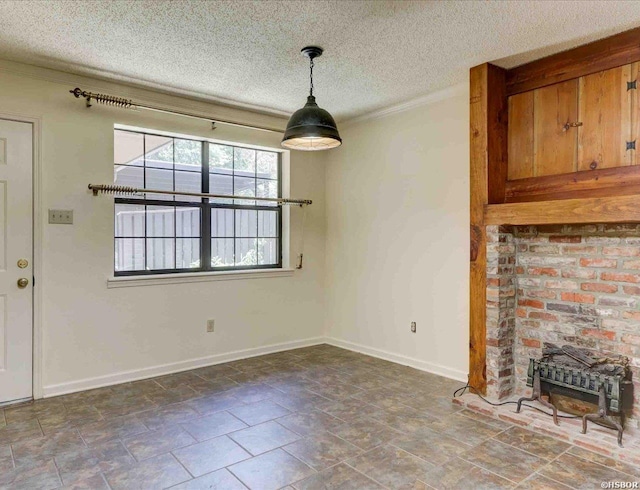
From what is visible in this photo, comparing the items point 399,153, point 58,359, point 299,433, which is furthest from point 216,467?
point 399,153

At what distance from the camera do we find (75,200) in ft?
11.5

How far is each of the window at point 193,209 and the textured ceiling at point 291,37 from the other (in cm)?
71

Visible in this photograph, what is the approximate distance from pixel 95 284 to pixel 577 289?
3.70m

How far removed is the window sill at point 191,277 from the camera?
3.74m

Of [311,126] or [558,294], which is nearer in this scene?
[311,126]

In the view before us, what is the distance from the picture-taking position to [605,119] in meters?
2.84

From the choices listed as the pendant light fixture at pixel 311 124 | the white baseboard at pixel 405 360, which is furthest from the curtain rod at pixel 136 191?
the white baseboard at pixel 405 360

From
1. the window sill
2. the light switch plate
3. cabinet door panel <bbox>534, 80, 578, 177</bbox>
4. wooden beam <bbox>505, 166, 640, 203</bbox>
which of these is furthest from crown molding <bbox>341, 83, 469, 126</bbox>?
the light switch plate

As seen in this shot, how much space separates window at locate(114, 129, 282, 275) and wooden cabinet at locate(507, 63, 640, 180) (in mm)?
2507

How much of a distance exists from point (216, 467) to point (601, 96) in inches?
130

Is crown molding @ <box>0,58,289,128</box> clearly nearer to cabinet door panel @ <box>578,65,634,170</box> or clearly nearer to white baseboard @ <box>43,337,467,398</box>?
white baseboard @ <box>43,337,467,398</box>

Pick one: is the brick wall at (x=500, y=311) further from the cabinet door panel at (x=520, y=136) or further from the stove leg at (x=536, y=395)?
the cabinet door panel at (x=520, y=136)

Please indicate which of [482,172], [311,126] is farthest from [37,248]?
[482,172]

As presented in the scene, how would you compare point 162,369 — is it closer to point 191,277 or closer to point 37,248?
point 191,277
